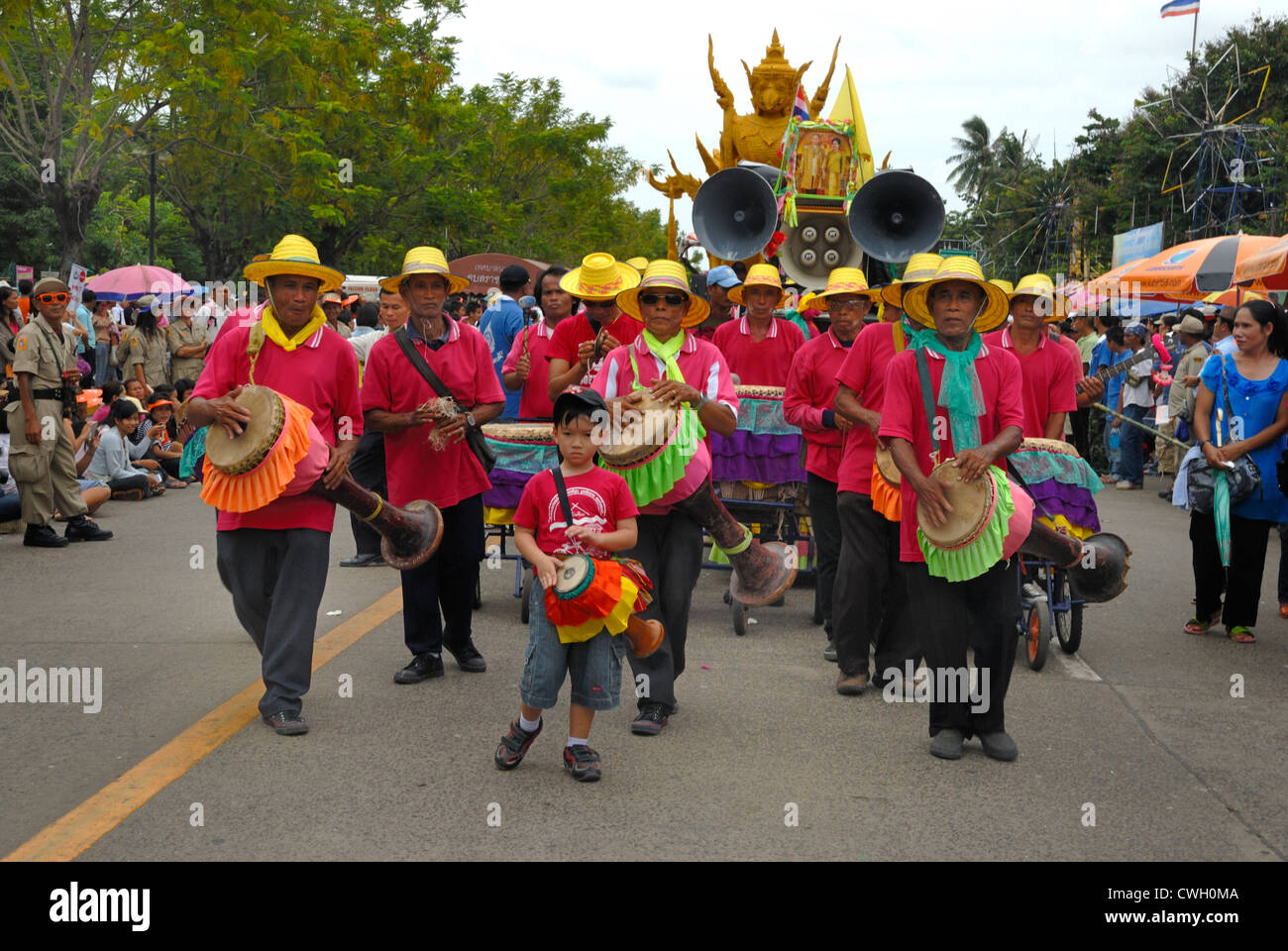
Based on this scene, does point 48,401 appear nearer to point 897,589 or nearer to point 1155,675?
point 897,589

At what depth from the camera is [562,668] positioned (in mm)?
5438

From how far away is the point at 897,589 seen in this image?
7.03 meters

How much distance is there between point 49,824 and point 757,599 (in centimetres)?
332

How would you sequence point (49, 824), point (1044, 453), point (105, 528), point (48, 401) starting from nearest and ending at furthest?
point (49, 824), point (1044, 453), point (48, 401), point (105, 528)

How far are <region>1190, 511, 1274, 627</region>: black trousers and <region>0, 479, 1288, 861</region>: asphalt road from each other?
0.27 m

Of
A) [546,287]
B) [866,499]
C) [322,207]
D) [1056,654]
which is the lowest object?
[1056,654]

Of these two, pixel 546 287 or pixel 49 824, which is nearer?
pixel 49 824

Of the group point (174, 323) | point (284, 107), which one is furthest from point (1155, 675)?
point (284, 107)

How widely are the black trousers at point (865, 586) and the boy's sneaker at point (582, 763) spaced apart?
199cm

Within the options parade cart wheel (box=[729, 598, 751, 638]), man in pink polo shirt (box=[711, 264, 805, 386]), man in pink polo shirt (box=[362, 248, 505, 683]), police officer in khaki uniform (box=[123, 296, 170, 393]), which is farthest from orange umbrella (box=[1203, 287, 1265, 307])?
police officer in khaki uniform (box=[123, 296, 170, 393])

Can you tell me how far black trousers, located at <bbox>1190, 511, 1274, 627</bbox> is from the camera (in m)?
8.58

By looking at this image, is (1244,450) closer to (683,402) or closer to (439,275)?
(683,402)

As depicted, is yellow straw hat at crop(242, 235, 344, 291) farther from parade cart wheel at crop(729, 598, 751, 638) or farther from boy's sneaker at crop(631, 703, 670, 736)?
parade cart wheel at crop(729, 598, 751, 638)

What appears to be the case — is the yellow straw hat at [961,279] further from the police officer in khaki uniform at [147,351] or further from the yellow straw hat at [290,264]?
the police officer in khaki uniform at [147,351]
